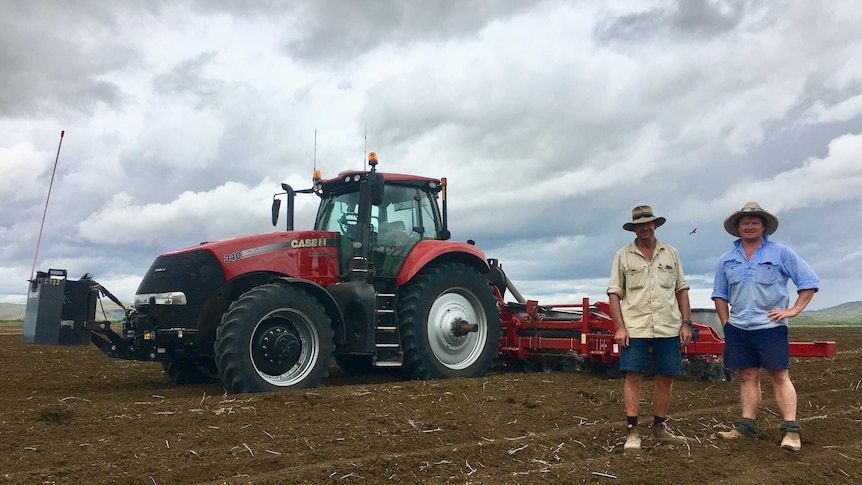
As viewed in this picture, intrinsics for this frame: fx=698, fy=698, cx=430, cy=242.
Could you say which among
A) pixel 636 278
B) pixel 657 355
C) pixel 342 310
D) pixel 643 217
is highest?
pixel 643 217

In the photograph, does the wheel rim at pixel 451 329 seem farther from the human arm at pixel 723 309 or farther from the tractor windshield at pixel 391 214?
the human arm at pixel 723 309

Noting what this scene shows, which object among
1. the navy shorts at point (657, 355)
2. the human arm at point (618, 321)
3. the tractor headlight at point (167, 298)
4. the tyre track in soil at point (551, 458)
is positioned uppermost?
the tractor headlight at point (167, 298)

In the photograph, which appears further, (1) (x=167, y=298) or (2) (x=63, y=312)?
(1) (x=167, y=298)

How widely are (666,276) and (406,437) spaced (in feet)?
6.65

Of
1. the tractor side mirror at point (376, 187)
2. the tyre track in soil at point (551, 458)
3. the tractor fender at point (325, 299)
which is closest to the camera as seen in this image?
the tyre track in soil at point (551, 458)

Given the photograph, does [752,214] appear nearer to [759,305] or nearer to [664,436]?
[759,305]

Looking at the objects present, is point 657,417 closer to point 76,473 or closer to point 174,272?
point 76,473

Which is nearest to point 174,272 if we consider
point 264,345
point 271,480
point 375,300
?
point 264,345

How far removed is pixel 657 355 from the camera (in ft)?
15.2

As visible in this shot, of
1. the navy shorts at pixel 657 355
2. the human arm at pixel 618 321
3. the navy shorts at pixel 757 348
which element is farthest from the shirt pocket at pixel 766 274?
the human arm at pixel 618 321

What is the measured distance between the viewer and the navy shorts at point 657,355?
4.57m

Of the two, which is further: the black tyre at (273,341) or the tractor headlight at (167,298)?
the tractor headlight at (167,298)

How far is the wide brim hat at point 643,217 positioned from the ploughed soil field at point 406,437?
1.45 meters

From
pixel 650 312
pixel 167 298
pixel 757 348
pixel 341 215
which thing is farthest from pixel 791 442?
pixel 167 298
